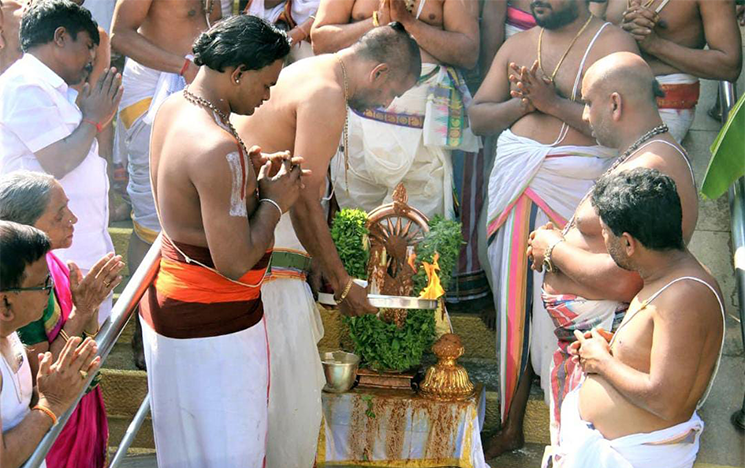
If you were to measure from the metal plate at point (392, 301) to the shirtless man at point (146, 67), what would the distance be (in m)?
1.68

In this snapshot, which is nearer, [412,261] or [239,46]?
[239,46]

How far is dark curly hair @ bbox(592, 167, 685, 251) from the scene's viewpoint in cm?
373

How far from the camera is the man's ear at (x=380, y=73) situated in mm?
4887

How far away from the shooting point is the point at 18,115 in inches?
200

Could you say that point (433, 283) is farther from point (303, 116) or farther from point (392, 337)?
point (303, 116)

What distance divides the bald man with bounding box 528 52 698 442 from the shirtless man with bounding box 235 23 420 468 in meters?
0.92

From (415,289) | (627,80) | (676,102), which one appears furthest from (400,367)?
(676,102)

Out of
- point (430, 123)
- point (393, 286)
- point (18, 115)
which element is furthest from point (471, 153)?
point (18, 115)

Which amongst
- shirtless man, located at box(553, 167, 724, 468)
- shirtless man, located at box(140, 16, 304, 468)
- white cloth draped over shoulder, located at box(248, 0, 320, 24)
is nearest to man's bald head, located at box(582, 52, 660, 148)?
shirtless man, located at box(553, 167, 724, 468)

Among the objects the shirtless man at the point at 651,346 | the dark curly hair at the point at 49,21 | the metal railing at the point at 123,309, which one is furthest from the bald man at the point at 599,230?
the dark curly hair at the point at 49,21

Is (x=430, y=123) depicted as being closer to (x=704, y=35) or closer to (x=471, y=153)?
(x=471, y=153)

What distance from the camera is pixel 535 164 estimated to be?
5.58 metres

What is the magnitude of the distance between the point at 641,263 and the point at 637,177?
327mm

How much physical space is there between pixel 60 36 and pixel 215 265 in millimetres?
2036
